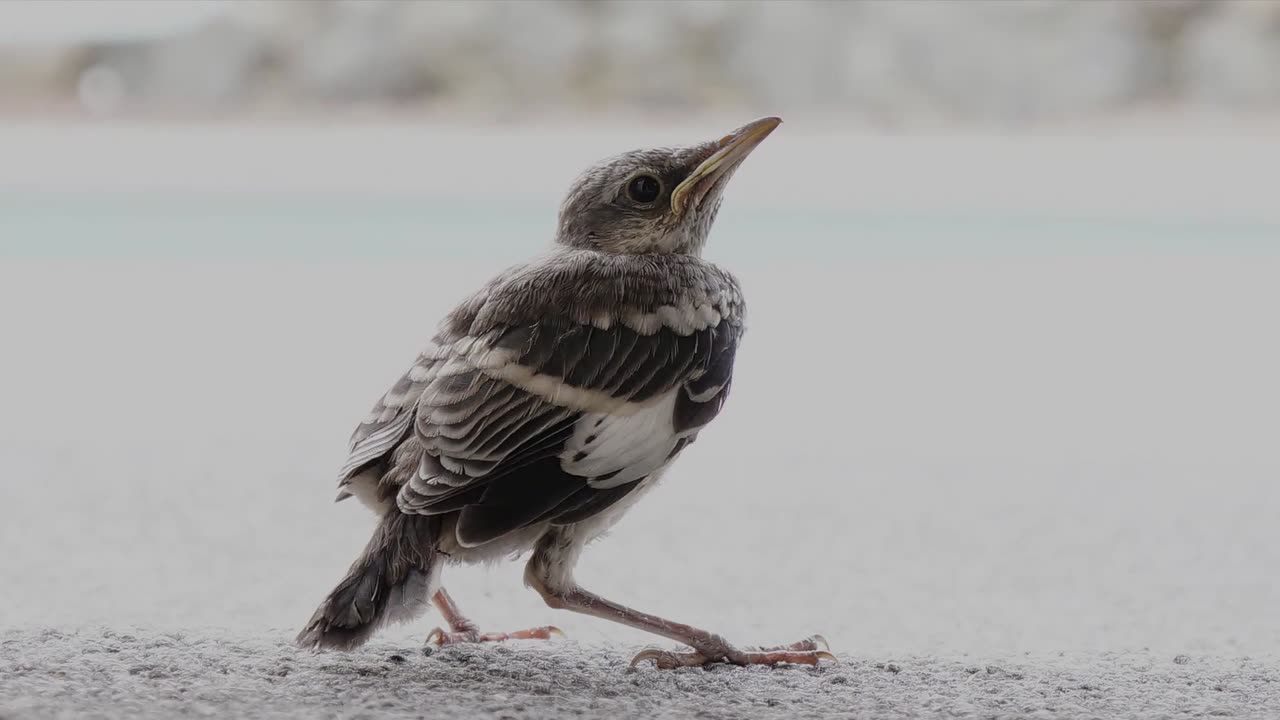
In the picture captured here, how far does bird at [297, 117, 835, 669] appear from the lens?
1661mm

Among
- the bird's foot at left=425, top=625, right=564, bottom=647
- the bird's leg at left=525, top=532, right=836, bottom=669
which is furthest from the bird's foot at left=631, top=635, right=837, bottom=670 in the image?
the bird's foot at left=425, top=625, right=564, bottom=647

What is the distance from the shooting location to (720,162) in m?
1.89

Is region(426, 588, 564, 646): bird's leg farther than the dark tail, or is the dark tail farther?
region(426, 588, 564, 646): bird's leg

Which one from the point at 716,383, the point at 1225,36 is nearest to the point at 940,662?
the point at 716,383

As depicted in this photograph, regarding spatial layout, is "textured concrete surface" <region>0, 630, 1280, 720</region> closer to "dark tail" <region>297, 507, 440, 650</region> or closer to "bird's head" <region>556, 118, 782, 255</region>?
"dark tail" <region>297, 507, 440, 650</region>

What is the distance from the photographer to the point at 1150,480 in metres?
3.43

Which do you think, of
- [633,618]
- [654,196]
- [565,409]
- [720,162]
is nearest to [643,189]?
[654,196]

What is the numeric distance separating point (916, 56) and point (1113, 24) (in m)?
0.78

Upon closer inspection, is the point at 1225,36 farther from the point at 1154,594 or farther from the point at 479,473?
the point at 479,473

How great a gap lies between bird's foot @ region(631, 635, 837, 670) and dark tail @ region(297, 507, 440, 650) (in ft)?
1.07

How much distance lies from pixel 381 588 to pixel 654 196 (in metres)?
0.67

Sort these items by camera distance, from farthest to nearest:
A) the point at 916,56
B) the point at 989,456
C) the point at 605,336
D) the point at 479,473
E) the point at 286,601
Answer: the point at 916,56
the point at 989,456
the point at 286,601
the point at 605,336
the point at 479,473

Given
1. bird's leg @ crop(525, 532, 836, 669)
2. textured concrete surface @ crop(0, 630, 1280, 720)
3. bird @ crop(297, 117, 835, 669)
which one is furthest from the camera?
Answer: bird's leg @ crop(525, 532, 836, 669)

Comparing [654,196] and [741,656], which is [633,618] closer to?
[741,656]
